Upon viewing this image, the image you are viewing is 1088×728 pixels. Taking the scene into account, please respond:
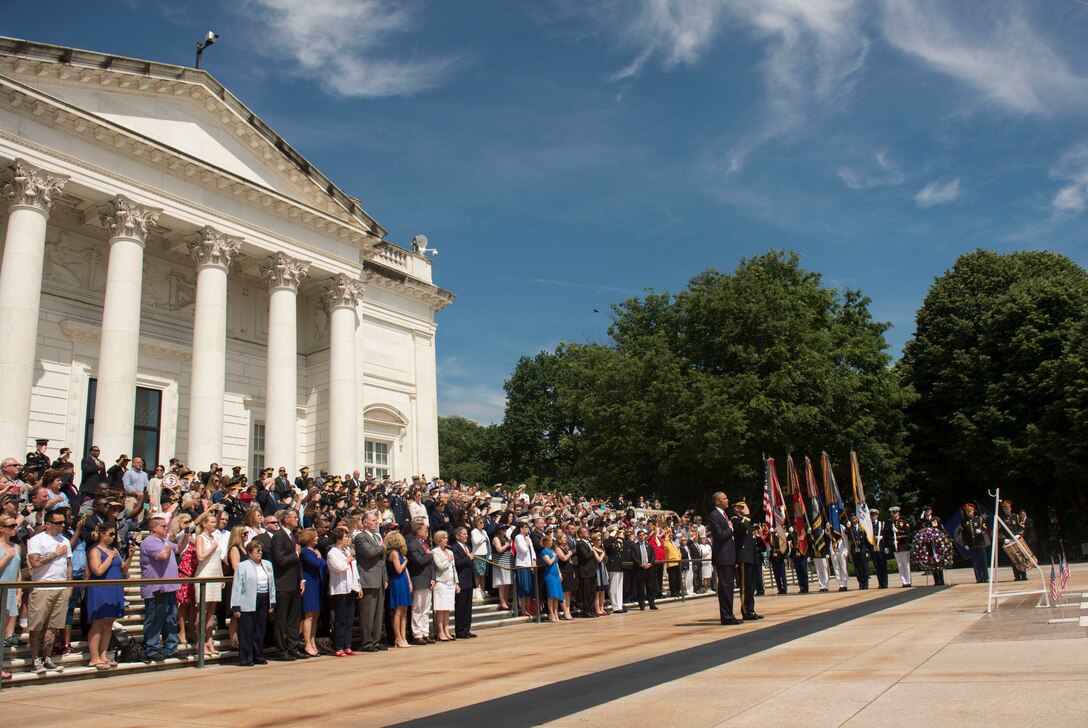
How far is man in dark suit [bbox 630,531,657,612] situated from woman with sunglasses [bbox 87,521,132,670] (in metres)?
11.9

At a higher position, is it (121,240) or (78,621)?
(121,240)

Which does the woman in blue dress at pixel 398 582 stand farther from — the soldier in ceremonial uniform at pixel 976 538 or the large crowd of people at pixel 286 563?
the soldier in ceremonial uniform at pixel 976 538

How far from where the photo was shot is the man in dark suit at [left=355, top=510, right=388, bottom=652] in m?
12.2

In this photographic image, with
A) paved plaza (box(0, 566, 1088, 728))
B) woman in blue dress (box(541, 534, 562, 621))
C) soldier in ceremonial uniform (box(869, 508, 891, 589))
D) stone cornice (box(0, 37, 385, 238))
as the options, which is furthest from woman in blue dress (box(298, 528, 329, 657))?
stone cornice (box(0, 37, 385, 238))

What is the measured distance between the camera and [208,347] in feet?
77.9

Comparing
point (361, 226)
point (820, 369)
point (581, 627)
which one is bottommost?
point (581, 627)

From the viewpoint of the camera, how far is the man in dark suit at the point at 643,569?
19.2 m

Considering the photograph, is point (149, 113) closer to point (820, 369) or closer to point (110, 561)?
point (110, 561)

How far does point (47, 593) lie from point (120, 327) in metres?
14.2

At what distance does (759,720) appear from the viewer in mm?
4730

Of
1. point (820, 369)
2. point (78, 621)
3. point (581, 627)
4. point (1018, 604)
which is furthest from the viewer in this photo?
point (820, 369)

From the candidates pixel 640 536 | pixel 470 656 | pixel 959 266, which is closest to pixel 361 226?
pixel 640 536

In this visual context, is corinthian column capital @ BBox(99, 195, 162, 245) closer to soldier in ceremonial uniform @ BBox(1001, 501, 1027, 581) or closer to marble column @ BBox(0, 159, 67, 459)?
marble column @ BBox(0, 159, 67, 459)

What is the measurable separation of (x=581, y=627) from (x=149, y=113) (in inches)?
790
